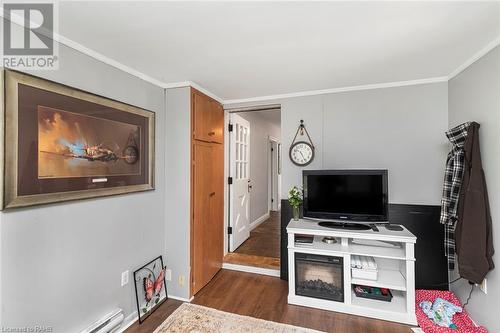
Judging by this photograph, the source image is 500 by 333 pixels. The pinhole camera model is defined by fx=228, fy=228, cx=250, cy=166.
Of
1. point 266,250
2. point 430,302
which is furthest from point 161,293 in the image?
point 430,302

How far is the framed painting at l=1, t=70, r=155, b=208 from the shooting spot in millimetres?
1304

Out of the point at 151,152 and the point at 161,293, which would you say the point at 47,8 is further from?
the point at 161,293

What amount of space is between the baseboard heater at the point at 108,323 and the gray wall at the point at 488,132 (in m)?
2.90

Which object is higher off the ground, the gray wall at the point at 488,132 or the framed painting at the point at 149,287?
the gray wall at the point at 488,132

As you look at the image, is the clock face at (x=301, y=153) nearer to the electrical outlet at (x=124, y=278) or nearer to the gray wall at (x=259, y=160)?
the gray wall at (x=259, y=160)

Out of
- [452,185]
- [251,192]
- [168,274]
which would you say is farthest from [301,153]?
[168,274]

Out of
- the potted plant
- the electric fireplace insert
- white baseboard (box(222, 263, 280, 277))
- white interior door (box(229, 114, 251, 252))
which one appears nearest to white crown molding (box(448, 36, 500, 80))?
the potted plant

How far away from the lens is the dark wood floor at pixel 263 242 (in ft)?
11.6

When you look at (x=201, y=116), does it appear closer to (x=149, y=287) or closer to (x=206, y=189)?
(x=206, y=189)

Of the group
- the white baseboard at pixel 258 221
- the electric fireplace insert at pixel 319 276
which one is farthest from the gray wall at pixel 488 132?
the white baseboard at pixel 258 221

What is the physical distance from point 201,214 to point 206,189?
301 mm

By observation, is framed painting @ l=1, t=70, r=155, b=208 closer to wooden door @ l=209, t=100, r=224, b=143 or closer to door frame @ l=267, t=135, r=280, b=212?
wooden door @ l=209, t=100, r=224, b=143

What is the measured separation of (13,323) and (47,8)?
1824 millimetres

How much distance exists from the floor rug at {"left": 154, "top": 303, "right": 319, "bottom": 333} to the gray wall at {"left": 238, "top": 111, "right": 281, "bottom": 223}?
2.49 m
